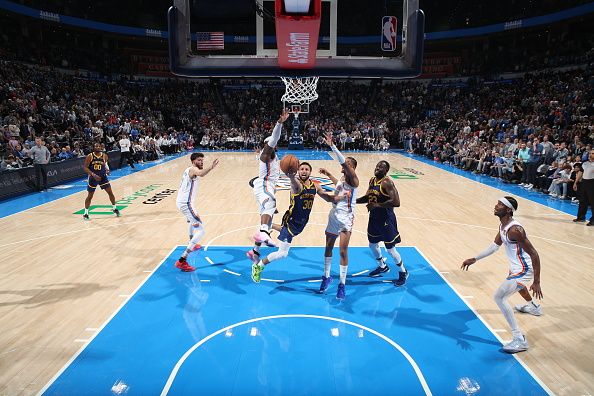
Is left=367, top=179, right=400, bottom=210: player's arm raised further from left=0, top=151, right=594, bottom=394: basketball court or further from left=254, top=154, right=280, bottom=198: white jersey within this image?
left=254, top=154, right=280, bottom=198: white jersey

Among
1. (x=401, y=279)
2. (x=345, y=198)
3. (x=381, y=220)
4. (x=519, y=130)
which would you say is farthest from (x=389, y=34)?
(x=519, y=130)

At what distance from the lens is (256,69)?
8344mm

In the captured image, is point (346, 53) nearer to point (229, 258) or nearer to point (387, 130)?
point (229, 258)

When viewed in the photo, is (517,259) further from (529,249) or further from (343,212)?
(343,212)

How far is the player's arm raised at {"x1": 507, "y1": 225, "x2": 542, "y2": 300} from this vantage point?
4.37 m

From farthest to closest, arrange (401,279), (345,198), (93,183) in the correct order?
(93,183) → (401,279) → (345,198)

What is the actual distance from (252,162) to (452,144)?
10.6 m

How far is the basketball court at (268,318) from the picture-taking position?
4.10m

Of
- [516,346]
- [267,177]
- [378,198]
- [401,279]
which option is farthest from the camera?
[267,177]

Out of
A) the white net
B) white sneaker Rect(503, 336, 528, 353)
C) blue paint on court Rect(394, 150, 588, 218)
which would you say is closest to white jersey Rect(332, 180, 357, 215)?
white sneaker Rect(503, 336, 528, 353)

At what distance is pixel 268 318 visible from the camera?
5.26 meters

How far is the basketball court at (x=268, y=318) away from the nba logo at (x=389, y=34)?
3.75 m

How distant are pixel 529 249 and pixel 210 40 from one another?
21.3 ft

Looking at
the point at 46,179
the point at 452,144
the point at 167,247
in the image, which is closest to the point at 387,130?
the point at 452,144
